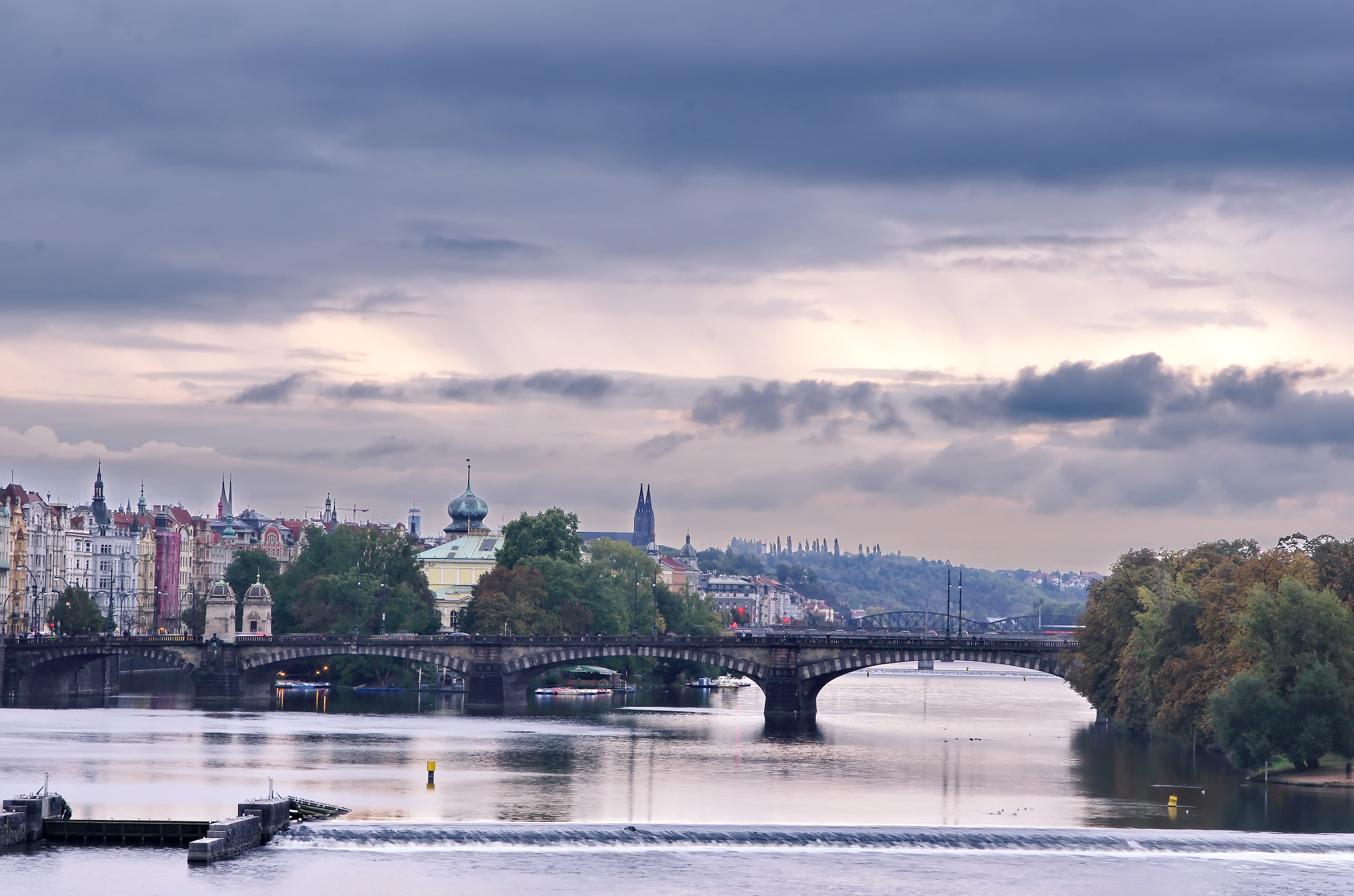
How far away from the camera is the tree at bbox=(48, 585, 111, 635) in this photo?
596 ft

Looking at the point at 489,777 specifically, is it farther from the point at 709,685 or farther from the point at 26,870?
the point at 709,685

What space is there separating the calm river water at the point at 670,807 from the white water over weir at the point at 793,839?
0.13m

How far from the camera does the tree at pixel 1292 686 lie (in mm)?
90625

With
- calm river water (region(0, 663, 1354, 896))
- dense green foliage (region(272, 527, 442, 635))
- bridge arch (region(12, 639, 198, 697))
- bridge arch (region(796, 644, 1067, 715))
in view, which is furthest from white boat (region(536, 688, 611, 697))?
calm river water (region(0, 663, 1354, 896))

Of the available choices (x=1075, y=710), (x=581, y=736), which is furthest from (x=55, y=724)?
(x=1075, y=710)

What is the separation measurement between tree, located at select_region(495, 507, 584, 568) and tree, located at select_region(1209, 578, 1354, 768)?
10283cm

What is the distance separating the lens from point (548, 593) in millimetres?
178375

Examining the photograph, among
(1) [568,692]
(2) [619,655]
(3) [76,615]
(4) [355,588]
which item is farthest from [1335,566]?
(3) [76,615]

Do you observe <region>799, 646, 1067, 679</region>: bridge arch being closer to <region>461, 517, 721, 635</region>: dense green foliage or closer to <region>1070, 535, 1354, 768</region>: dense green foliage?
<region>1070, 535, 1354, 768</region>: dense green foliage

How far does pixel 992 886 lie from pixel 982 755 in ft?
156

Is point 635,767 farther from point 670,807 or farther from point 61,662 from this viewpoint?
point 61,662

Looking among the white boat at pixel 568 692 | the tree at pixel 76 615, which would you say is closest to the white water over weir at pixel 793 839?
the white boat at pixel 568 692

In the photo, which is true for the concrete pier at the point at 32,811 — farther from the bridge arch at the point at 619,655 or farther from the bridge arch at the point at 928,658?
the bridge arch at the point at 619,655

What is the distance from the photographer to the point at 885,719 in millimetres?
148375
